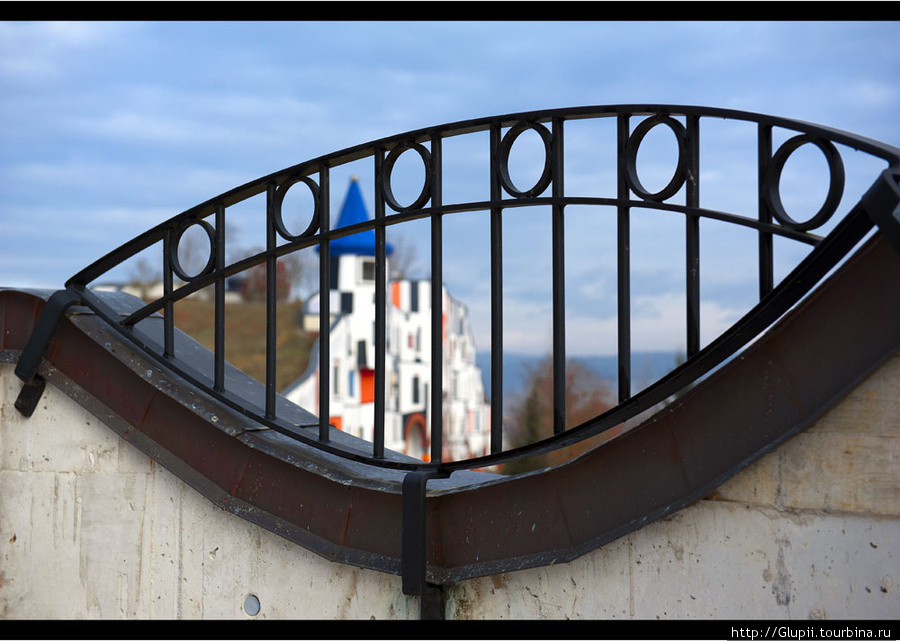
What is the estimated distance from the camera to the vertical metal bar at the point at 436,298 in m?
3.36

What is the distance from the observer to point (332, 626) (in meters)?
3.58

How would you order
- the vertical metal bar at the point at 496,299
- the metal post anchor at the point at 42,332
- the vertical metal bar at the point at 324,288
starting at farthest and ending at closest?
the metal post anchor at the point at 42,332
the vertical metal bar at the point at 324,288
the vertical metal bar at the point at 496,299

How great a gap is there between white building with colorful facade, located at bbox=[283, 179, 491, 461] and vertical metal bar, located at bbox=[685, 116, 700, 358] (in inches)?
1416

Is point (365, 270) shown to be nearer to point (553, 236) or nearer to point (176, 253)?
point (176, 253)

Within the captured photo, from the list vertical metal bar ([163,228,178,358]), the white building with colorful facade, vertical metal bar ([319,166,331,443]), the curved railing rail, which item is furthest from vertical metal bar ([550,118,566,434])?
the white building with colorful facade

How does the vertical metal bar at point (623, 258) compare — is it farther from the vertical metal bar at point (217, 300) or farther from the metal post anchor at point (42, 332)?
the metal post anchor at point (42, 332)

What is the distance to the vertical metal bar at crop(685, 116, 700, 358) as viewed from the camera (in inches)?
114

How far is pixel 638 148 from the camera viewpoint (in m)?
3.04

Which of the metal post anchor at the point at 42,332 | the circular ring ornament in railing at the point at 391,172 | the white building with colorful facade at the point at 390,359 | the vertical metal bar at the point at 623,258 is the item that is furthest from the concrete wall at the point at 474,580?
the white building with colorful facade at the point at 390,359

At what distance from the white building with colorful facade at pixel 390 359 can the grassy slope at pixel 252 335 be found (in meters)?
1.78

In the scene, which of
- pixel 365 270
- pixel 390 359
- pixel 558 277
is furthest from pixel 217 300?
pixel 390 359

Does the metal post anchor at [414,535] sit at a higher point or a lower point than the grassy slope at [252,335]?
lower

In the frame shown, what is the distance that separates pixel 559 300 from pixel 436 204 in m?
0.62

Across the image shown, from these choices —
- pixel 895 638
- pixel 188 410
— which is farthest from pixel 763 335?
pixel 188 410
